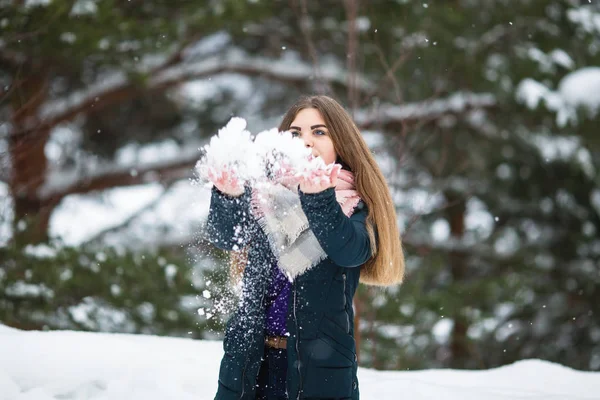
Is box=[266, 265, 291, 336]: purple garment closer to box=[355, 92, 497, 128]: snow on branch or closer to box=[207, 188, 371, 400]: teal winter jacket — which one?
box=[207, 188, 371, 400]: teal winter jacket

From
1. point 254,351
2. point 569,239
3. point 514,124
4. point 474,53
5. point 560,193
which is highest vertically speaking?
point 474,53

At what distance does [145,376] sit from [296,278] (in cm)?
131

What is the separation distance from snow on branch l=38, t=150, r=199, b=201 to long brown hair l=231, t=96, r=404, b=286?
4.65m

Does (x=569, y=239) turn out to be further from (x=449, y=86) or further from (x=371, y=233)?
(x=371, y=233)

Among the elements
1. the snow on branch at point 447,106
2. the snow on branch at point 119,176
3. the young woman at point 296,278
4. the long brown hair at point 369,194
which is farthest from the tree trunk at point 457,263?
the young woman at point 296,278

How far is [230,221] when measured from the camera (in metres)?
1.87

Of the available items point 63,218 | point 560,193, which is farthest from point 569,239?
point 63,218

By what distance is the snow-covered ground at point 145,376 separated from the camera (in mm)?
2736

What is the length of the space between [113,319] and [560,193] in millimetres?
5347

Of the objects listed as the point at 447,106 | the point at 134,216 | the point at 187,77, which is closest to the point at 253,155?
the point at 187,77

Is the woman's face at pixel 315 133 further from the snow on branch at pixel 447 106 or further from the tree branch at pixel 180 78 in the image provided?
the snow on branch at pixel 447 106

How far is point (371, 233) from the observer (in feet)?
6.46

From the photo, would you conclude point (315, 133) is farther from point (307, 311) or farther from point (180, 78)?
point (180, 78)

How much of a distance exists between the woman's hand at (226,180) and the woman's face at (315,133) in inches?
13.6
